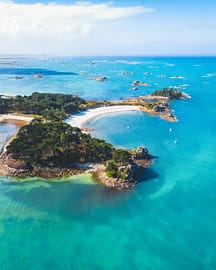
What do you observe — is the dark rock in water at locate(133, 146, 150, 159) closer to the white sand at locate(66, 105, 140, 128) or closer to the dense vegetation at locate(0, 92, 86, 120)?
the white sand at locate(66, 105, 140, 128)

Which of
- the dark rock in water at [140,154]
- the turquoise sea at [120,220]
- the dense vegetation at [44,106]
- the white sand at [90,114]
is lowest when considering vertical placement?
the turquoise sea at [120,220]

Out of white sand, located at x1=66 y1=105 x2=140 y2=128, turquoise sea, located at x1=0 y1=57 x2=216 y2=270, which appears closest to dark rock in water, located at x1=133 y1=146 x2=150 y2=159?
turquoise sea, located at x1=0 y1=57 x2=216 y2=270

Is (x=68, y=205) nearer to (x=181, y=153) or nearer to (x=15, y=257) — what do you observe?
(x=15, y=257)

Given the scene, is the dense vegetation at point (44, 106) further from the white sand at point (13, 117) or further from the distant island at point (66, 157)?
the distant island at point (66, 157)

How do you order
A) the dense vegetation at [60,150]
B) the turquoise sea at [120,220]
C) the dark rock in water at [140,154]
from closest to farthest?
the turquoise sea at [120,220] < the dense vegetation at [60,150] < the dark rock in water at [140,154]

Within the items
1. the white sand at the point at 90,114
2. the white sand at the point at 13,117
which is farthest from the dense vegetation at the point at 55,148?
the white sand at the point at 13,117

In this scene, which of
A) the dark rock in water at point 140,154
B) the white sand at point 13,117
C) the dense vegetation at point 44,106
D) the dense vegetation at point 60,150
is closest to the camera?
the dense vegetation at point 60,150

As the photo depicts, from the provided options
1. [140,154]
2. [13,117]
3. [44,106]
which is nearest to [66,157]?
[140,154]

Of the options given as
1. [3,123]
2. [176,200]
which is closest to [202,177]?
[176,200]

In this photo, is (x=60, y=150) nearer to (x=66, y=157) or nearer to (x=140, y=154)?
(x=66, y=157)
